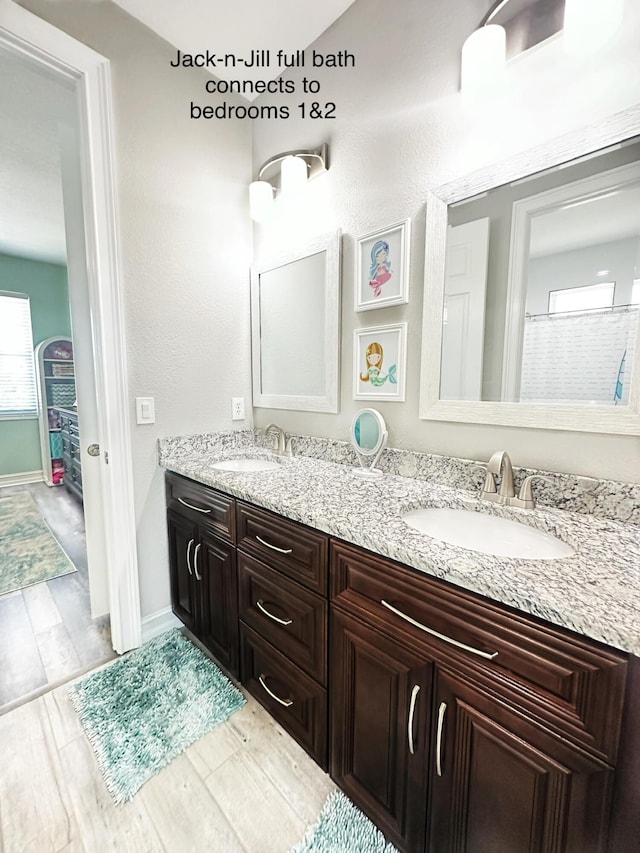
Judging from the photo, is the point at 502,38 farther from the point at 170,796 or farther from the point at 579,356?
the point at 170,796

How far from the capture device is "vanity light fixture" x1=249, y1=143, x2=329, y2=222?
158cm

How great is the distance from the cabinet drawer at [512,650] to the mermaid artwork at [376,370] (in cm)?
77

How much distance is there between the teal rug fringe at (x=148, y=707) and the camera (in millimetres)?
1134

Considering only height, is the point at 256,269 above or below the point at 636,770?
above

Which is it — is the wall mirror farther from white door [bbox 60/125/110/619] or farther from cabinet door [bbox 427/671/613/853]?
cabinet door [bbox 427/671/613/853]

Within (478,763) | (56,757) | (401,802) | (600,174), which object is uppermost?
(600,174)

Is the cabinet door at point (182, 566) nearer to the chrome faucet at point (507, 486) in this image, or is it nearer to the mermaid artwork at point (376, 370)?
the mermaid artwork at point (376, 370)

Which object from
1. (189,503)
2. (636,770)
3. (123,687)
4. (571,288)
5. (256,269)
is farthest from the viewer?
(256,269)

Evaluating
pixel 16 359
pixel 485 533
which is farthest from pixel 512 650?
pixel 16 359

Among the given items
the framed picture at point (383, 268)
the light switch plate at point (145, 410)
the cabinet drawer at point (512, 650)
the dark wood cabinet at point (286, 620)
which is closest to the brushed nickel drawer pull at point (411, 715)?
the cabinet drawer at point (512, 650)

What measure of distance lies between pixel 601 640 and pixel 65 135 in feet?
8.11

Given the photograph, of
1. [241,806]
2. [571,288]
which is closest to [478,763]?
[241,806]

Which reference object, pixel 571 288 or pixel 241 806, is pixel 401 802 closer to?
pixel 241 806

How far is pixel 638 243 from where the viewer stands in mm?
884
